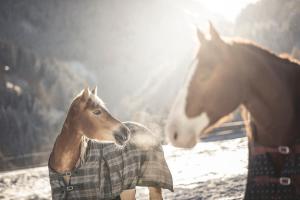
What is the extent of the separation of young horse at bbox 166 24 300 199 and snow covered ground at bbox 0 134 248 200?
3.52 meters

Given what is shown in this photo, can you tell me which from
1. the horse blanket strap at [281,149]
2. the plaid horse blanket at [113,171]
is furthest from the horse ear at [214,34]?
the plaid horse blanket at [113,171]

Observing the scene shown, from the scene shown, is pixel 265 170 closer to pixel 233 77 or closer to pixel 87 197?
pixel 233 77

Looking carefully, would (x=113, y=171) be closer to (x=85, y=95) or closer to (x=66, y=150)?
(x=66, y=150)

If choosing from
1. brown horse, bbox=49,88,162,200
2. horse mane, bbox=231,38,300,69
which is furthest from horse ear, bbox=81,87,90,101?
horse mane, bbox=231,38,300,69

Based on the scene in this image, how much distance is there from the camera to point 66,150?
4195 millimetres

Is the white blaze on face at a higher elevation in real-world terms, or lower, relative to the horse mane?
lower

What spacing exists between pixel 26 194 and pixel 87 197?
4629mm

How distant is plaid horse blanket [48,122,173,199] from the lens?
4219mm

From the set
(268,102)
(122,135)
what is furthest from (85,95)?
(268,102)

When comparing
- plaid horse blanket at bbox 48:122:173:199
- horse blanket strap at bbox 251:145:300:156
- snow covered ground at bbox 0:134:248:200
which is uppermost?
horse blanket strap at bbox 251:145:300:156

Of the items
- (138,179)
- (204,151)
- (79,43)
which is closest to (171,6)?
(79,43)

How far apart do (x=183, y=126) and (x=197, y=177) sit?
602 centimetres

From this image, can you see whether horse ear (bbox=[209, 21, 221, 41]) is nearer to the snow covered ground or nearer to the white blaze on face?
the white blaze on face

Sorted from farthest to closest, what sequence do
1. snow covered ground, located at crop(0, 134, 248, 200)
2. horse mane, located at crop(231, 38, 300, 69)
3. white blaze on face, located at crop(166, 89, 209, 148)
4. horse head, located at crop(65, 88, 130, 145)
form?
snow covered ground, located at crop(0, 134, 248, 200), horse head, located at crop(65, 88, 130, 145), horse mane, located at crop(231, 38, 300, 69), white blaze on face, located at crop(166, 89, 209, 148)
